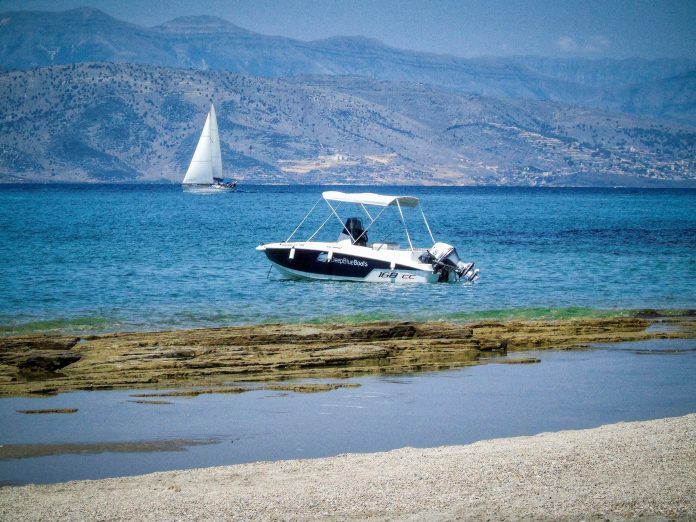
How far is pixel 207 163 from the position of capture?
162250mm

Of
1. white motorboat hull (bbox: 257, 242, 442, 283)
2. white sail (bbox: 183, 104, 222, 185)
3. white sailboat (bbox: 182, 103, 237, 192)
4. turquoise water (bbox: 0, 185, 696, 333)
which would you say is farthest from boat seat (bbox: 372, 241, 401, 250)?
white sailboat (bbox: 182, 103, 237, 192)

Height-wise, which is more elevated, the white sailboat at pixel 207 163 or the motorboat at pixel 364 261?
the motorboat at pixel 364 261

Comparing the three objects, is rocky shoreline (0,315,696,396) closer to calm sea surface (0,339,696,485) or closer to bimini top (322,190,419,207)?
calm sea surface (0,339,696,485)

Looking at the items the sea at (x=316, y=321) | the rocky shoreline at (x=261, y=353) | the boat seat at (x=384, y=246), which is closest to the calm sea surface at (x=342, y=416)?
the sea at (x=316, y=321)

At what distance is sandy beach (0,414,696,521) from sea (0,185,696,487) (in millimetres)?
1164

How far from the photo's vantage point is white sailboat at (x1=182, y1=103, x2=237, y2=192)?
15375cm

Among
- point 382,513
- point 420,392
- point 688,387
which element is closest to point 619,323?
point 688,387

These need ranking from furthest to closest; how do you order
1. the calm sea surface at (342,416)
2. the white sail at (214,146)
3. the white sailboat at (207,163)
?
1. the white sailboat at (207,163)
2. the white sail at (214,146)
3. the calm sea surface at (342,416)

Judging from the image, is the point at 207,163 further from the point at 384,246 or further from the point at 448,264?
the point at 448,264

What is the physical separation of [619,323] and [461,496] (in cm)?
1671

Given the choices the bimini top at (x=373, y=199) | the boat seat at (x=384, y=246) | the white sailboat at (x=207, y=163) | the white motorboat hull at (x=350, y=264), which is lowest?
the white sailboat at (x=207, y=163)

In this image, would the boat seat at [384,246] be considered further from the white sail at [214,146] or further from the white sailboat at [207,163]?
the white sailboat at [207,163]

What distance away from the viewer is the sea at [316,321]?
1445 centimetres

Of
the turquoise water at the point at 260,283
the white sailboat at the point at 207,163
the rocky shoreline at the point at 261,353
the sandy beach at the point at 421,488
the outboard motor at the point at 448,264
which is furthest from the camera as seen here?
the white sailboat at the point at 207,163
